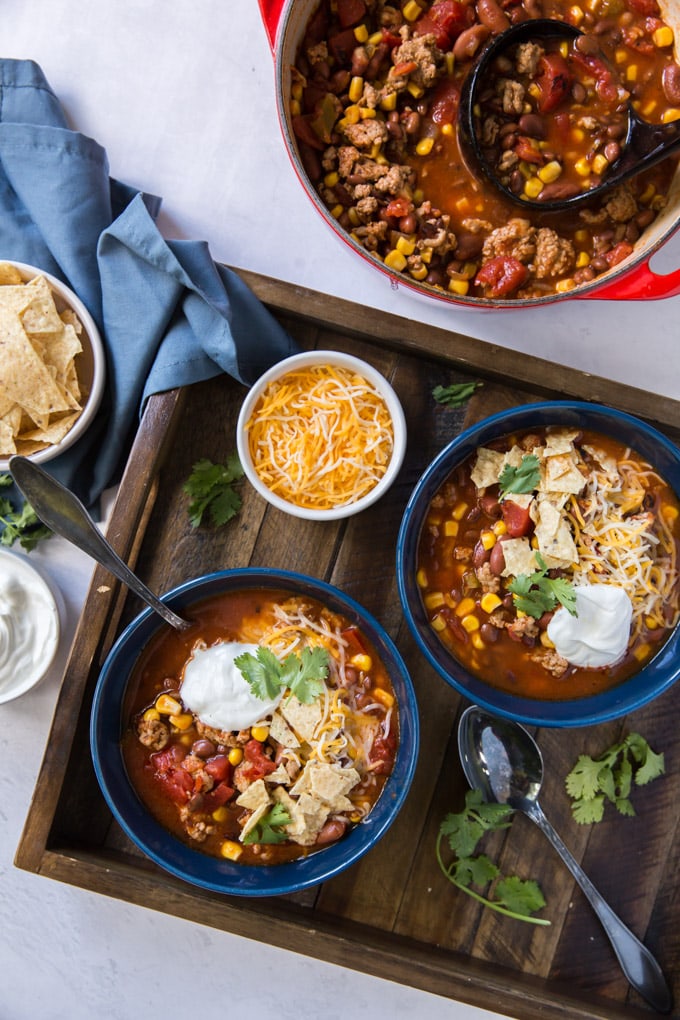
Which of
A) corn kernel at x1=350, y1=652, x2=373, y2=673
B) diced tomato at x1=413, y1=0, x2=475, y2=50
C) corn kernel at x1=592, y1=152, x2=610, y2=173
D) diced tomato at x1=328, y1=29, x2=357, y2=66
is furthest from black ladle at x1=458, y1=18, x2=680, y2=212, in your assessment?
corn kernel at x1=350, y1=652, x2=373, y2=673

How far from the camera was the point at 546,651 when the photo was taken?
2811mm

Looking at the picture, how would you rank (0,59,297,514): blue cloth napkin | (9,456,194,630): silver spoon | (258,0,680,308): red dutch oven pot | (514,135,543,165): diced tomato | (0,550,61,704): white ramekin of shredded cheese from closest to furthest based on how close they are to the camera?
(258,0,680,308): red dutch oven pot, (9,456,194,630): silver spoon, (514,135,543,165): diced tomato, (0,59,297,514): blue cloth napkin, (0,550,61,704): white ramekin of shredded cheese

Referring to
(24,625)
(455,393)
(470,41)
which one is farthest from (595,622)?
(24,625)

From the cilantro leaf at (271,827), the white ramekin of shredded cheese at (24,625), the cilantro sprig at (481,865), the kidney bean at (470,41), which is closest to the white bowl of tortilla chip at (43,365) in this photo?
the white ramekin of shredded cheese at (24,625)

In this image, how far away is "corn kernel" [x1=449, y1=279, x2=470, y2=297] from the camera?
2.89 metres

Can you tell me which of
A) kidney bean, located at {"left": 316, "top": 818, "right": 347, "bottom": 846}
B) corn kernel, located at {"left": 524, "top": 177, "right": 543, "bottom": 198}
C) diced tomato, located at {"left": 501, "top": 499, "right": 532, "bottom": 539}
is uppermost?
corn kernel, located at {"left": 524, "top": 177, "right": 543, "bottom": 198}

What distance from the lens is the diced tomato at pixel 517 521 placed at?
2730 mm

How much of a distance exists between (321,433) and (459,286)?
2.22ft

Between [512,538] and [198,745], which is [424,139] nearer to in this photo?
[512,538]

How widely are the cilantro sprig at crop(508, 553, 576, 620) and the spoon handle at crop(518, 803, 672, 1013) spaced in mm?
796

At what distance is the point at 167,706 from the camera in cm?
283

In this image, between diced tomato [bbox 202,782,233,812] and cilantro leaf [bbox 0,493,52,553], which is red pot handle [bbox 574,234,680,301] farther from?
cilantro leaf [bbox 0,493,52,553]

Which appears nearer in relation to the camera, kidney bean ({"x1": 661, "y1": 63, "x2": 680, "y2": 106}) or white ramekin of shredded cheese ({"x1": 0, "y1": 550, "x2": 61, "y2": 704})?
kidney bean ({"x1": 661, "y1": 63, "x2": 680, "y2": 106})

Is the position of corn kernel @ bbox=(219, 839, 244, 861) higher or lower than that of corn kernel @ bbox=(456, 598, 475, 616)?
lower
